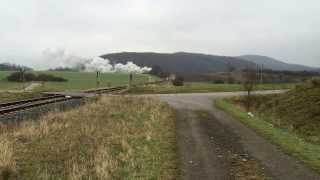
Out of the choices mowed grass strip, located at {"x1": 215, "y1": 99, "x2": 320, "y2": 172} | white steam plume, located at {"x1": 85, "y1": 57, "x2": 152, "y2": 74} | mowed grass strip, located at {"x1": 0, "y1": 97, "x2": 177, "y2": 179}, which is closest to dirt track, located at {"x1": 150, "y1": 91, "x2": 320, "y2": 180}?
mowed grass strip, located at {"x1": 215, "y1": 99, "x2": 320, "y2": 172}

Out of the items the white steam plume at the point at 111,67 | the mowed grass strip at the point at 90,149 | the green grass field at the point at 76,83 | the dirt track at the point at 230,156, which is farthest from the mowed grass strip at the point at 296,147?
the white steam plume at the point at 111,67

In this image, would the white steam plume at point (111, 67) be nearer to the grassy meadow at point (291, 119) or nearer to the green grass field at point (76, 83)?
the green grass field at point (76, 83)

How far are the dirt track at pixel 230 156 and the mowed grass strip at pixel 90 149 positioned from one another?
48 centimetres

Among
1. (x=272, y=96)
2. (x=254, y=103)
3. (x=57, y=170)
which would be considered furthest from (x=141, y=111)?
(x=272, y=96)

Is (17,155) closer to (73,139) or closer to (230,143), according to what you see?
(73,139)

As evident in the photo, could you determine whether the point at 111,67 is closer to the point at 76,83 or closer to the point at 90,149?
the point at 76,83

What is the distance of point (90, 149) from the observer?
50.8 feet

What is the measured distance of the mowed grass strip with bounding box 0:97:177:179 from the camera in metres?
12.5

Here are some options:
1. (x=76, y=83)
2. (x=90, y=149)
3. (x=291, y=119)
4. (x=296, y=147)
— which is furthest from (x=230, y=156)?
(x=76, y=83)

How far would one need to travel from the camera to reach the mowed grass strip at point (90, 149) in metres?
12.5

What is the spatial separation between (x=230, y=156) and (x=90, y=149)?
12.4 feet

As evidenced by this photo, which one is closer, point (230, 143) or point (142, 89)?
point (230, 143)

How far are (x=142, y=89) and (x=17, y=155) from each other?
47.8 m

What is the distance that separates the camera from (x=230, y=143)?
1770cm
